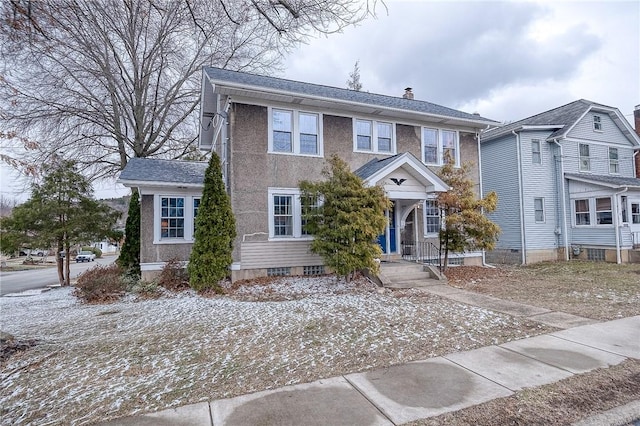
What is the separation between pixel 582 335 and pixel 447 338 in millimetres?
2274

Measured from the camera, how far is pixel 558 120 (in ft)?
59.3

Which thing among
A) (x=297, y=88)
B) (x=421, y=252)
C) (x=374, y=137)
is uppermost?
(x=297, y=88)

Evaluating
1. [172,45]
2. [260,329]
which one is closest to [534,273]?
[260,329]

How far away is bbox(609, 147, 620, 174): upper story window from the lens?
18.7m

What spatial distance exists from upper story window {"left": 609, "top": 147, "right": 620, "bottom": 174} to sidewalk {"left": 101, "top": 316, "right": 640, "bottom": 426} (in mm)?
17771

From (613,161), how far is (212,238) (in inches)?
841

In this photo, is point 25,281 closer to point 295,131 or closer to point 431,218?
point 295,131

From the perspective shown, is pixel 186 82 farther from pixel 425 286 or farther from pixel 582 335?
pixel 582 335

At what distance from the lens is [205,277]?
32.4 feet

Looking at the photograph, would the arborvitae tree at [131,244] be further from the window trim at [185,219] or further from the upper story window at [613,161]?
the upper story window at [613,161]

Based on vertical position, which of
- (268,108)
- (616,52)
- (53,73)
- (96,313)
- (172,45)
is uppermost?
(172,45)

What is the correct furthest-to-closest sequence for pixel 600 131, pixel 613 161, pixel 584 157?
pixel 613 161 → pixel 600 131 → pixel 584 157

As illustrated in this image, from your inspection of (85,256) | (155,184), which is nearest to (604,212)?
(155,184)

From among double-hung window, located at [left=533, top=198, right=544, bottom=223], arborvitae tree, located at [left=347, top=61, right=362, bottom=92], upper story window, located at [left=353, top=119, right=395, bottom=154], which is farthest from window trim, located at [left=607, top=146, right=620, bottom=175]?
arborvitae tree, located at [left=347, top=61, right=362, bottom=92]
